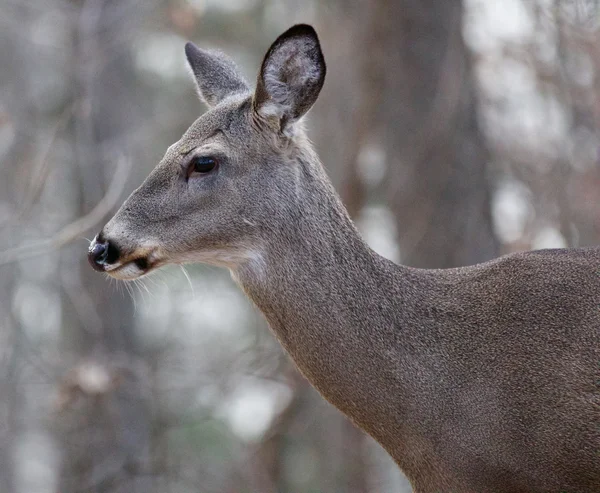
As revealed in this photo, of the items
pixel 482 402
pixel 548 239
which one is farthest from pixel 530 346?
pixel 548 239

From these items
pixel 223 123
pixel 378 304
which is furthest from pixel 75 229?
pixel 378 304

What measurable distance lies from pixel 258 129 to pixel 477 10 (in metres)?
5.93

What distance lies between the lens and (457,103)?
10586mm

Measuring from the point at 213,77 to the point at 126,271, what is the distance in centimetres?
172

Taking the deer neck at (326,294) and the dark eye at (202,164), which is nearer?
the deer neck at (326,294)

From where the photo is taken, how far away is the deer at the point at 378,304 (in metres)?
5.10

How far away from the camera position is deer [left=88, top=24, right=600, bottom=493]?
5102 millimetres

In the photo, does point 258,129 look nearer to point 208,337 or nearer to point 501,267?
point 501,267

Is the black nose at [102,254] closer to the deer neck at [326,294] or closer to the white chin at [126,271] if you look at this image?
the white chin at [126,271]

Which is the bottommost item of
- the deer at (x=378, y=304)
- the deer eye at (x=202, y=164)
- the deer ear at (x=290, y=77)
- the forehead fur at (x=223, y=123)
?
the deer at (x=378, y=304)

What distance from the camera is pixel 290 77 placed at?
567cm

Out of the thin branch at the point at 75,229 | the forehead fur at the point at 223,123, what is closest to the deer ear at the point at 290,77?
the forehead fur at the point at 223,123

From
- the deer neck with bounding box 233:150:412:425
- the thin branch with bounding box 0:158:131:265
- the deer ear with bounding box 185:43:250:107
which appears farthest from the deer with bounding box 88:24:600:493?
the thin branch with bounding box 0:158:131:265

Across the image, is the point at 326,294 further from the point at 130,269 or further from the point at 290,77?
the point at 290,77
